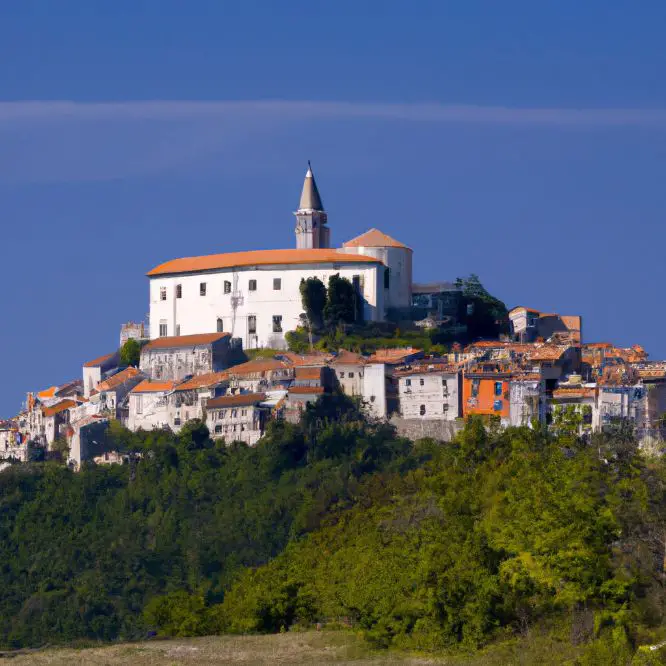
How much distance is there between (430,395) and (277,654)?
1444 inches

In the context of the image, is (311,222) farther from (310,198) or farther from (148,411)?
(148,411)

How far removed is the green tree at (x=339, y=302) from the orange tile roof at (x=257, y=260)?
89.1 inches

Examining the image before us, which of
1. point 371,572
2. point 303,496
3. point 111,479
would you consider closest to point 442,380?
point 303,496

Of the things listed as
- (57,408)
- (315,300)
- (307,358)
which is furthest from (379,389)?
(57,408)

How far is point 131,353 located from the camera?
9731 cm

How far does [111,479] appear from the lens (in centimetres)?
8644

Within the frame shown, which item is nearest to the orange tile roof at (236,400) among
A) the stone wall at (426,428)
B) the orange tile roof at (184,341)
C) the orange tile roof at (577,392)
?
the stone wall at (426,428)

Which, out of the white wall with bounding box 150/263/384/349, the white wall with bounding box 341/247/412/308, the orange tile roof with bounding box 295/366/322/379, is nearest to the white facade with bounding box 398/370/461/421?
the orange tile roof with bounding box 295/366/322/379

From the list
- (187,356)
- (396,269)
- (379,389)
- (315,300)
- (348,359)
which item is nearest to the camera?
(379,389)

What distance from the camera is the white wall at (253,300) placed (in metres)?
92.0

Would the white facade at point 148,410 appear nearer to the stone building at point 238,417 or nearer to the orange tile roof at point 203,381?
the orange tile roof at point 203,381

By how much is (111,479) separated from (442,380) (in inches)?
592

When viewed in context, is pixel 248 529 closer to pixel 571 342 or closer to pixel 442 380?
pixel 442 380

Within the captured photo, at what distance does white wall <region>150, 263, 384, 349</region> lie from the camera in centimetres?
9200
